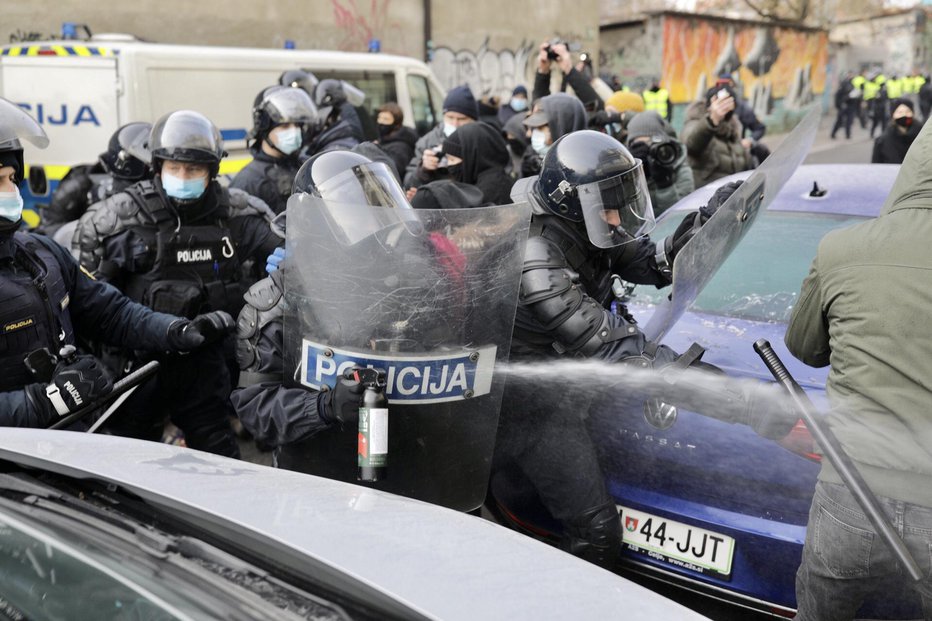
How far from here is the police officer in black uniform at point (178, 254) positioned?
3992 millimetres

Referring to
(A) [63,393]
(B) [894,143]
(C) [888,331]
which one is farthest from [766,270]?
(B) [894,143]

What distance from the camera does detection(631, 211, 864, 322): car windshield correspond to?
3611mm

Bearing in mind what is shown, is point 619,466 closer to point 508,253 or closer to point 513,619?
point 508,253

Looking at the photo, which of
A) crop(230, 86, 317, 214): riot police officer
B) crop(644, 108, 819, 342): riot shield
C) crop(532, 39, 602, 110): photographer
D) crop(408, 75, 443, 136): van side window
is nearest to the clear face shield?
crop(644, 108, 819, 342): riot shield

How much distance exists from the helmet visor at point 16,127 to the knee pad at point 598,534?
2115mm

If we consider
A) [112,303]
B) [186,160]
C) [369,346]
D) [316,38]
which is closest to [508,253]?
[369,346]

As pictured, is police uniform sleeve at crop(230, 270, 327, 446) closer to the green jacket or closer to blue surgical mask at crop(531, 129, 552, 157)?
the green jacket

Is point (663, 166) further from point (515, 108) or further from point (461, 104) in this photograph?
point (515, 108)

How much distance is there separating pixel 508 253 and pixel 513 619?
1.22 metres

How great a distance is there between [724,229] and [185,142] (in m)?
2.23

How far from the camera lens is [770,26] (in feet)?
92.1

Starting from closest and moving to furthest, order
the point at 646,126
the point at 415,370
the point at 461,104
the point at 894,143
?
the point at 415,370 → the point at 646,126 → the point at 461,104 → the point at 894,143

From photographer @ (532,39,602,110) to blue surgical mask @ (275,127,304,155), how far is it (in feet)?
5.89

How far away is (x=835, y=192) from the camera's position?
4285 mm
